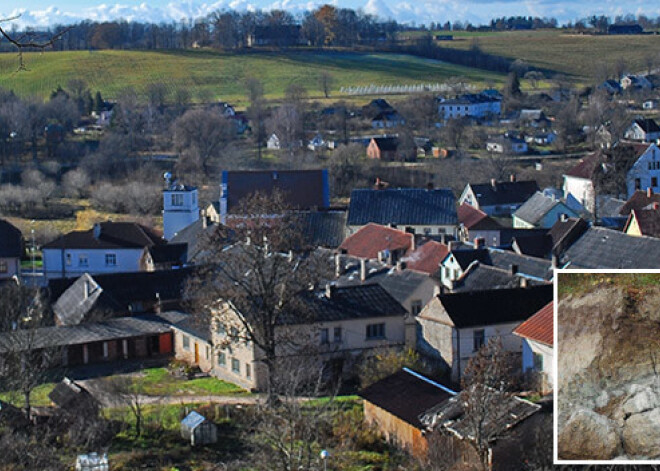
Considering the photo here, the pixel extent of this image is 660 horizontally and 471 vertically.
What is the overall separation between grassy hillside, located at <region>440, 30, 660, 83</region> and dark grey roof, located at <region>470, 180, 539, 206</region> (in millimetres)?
56635

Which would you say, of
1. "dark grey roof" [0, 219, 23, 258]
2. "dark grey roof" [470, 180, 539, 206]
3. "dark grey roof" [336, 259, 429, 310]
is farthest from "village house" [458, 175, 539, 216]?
"dark grey roof" [0, 219, 23, 258]

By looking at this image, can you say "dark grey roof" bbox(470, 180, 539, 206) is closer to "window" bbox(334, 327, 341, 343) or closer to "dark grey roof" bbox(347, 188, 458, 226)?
"dark grey roof" bbox(347, 188, 458, 226)

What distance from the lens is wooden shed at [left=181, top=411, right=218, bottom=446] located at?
18.4 metres

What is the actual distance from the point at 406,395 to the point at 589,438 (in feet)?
43.4

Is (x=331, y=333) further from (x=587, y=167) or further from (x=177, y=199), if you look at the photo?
(x=587, y=167)

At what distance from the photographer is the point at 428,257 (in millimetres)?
27953

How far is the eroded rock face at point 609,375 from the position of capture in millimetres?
5320

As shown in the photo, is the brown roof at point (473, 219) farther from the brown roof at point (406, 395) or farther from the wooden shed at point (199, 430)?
the wooden shed at point (199, 430)

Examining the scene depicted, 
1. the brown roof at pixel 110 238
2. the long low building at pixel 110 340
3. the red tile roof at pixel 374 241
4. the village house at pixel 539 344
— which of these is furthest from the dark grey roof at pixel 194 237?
A: the village house at pixel 539 344

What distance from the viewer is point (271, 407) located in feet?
60.5

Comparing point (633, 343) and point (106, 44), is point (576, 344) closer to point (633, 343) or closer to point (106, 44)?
point (633, 343)

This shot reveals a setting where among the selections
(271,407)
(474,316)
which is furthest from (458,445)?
(474,316)

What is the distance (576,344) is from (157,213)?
138 feet

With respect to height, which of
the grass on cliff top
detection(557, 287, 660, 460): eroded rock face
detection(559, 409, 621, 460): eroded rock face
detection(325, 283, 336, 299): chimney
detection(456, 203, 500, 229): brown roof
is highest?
the grass on cliff top
